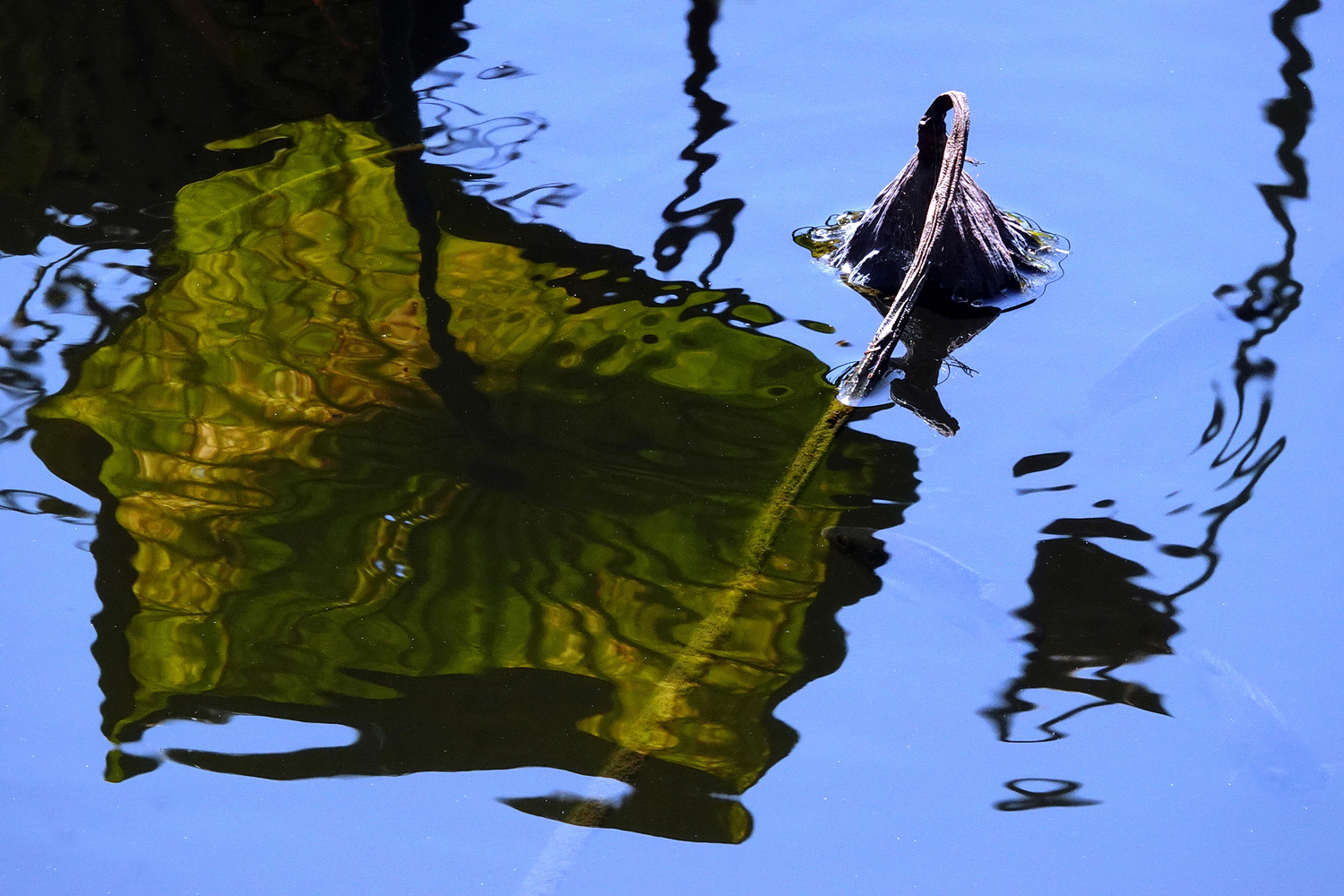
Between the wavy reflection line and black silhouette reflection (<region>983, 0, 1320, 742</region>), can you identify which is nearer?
black silhouette reflection (<region>983, 0, 1320, 742</region>)

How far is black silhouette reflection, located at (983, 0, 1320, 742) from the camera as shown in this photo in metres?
1.13

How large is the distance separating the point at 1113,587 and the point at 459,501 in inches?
28.6

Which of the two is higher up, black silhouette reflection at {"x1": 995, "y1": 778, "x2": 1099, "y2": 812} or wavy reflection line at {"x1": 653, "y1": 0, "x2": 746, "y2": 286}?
wavy reflection line at {"x1": 653, "y1": 0, "x2": 746, "y2": 286}

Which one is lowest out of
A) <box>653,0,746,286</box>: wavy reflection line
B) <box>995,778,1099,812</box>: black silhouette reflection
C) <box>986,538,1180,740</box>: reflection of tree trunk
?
<box>995,778,1099,812</box>: black silhouette reflection

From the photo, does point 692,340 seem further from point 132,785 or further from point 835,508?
point 132,785

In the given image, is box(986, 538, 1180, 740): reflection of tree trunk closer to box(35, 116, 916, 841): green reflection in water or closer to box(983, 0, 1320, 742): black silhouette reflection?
box(983, 0, 1320, 742): black silhouette reflection

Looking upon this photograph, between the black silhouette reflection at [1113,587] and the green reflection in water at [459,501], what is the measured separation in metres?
0.18

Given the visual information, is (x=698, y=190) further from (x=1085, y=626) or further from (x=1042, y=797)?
(x=1042, y=797)

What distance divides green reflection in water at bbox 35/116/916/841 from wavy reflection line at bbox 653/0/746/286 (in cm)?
9

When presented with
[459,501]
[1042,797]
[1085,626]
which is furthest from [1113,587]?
[459,501]

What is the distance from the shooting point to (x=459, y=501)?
1312mm

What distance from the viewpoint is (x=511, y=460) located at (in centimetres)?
135

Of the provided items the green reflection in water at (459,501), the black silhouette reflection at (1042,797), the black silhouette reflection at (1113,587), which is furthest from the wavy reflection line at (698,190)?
the black silhouette reflection at (1042,797)

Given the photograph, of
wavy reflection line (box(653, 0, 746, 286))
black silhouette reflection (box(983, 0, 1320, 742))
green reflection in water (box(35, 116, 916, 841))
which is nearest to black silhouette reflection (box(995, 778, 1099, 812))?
black silhouette reflection (box(983, 0, 1320, 742))
